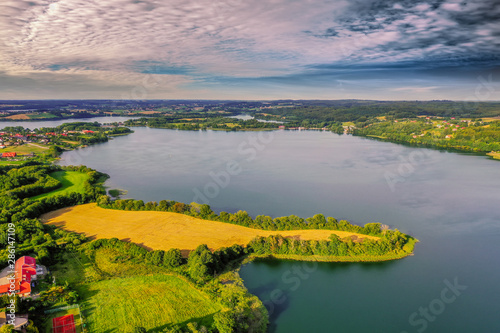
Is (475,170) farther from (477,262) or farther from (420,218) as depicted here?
(477,262)

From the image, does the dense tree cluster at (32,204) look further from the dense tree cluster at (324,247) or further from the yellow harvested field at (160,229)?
the dense tree cluster at (324,247)

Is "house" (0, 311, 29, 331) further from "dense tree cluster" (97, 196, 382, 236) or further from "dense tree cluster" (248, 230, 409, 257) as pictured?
"dense tree cluster" (97, 196, 382, 236)

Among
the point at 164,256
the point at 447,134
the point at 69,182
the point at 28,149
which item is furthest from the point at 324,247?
the point at 447,134

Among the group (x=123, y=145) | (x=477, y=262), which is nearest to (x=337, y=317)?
(x=477, y=262)

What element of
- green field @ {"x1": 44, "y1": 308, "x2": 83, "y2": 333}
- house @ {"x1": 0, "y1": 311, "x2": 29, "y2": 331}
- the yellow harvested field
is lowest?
green field @ {"x1": 44, "y1": 308, "x2": 83, "y2": 333}

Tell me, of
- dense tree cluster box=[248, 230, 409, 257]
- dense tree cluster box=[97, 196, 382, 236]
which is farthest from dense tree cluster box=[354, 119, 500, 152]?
dense tree cluster box=[248, 230, 409, 257]

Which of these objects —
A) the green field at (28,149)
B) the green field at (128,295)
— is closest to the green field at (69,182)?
the green field at (128,295)

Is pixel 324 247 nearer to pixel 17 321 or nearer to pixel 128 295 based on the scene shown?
pixel 128 295
